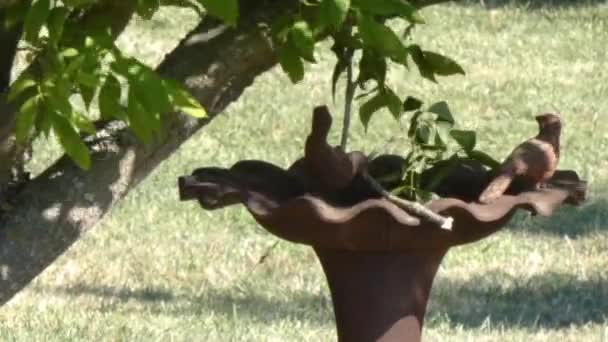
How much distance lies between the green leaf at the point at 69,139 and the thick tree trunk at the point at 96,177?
0.64 metres

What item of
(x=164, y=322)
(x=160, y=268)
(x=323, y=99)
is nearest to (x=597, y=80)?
(x=323, y=99)

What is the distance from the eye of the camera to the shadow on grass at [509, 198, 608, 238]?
6.42 m

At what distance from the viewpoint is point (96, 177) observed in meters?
3.21

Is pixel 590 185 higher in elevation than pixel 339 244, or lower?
lower

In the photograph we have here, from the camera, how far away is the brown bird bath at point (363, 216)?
2742mm

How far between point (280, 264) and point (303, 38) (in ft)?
10.5

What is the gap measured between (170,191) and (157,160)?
3634 millimetres

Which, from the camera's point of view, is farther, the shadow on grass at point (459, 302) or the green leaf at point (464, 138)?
the shadow on grass at point (459, 302)

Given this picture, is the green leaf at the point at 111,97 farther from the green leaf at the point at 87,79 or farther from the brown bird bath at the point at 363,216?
the brown bird bath at the point at 363,216

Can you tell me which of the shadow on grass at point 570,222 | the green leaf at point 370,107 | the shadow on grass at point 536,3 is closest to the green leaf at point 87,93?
the green leaf at point 370,107

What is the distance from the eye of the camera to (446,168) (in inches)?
119

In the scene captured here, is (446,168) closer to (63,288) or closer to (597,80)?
(63,288)

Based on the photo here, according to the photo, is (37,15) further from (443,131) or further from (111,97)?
(443,131)

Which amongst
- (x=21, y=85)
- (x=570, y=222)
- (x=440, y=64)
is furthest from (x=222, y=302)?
(x=21, y=85)
